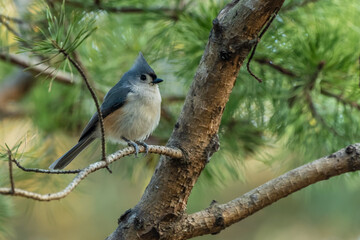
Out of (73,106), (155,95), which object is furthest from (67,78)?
(155,95)

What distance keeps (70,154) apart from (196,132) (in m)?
0.75

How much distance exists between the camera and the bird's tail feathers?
5.47 ft

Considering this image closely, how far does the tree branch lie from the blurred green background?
0.34 metres

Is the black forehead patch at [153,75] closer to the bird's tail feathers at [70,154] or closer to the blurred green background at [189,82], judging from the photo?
the blurred green background at [189,82]

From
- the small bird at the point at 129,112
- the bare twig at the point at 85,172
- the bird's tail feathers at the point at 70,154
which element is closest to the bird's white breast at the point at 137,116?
the small bird at the point at 129,112

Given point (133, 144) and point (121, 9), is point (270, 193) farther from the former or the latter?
point (121, 9)

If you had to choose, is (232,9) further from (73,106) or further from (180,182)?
(73,106)

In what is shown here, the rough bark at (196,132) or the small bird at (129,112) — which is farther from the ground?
the small bird at (129,112)

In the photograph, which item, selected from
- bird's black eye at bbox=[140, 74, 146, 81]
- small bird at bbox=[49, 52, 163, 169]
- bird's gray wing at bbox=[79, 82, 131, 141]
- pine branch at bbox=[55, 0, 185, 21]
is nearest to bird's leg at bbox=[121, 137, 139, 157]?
small bird at bbox=[49, 52, 163, 169]

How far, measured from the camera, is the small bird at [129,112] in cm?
166

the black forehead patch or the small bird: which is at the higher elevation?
the black forehead patch

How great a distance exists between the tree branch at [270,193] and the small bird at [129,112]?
23.7 inches

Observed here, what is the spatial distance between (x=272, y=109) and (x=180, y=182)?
1.82 feet

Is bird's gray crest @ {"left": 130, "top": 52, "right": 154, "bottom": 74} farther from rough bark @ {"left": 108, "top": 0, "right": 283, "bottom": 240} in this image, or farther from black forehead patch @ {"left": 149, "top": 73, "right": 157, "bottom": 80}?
rough bark @ {"left": 108, "top": 0, "right": 283, "bottom": 240}
